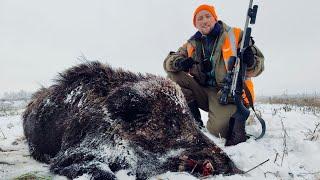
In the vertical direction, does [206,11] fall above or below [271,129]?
above

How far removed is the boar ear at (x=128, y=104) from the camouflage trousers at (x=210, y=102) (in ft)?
6.04

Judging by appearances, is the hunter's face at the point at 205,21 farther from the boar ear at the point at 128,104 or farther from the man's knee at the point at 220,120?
the boar ear at the point at 128,104

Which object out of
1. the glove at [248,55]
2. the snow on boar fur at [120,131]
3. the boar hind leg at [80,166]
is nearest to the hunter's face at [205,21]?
the glove at [248,55]

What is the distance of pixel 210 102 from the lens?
6.34 meters

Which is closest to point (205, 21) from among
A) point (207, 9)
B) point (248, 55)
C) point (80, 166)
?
point (207, 9)

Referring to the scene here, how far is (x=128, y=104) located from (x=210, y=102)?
7.55 feet

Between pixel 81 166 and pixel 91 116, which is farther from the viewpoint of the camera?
pixel 91 116

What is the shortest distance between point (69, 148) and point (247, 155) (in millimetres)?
1953

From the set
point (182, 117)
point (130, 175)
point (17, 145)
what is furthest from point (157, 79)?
point (17, 145)

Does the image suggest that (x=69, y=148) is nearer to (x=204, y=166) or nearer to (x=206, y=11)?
(x=204, y=166)

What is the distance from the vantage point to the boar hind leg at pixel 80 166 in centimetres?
373

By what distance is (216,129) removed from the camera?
5.88 metres

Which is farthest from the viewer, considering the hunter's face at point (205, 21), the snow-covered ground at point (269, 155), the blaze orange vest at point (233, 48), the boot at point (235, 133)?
the hunter's face at point (205, 21)

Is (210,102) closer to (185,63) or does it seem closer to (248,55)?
(185,63)
